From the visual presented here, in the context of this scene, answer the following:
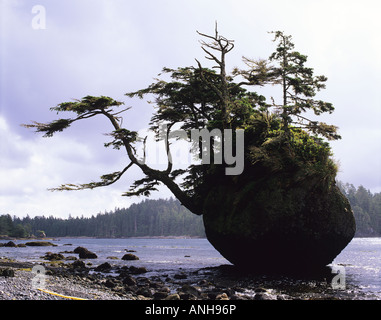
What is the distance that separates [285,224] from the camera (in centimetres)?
1534

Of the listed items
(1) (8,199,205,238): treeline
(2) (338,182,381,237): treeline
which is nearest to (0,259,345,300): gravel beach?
(2) (338,182,381,237): treeline

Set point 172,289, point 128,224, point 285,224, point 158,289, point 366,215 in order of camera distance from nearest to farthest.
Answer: point 158,289, point 172,289, point 285,224, point 366,215, point 128,224

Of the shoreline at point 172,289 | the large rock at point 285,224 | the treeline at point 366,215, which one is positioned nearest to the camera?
the shoreline at point 172,289

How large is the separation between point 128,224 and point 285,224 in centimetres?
15289

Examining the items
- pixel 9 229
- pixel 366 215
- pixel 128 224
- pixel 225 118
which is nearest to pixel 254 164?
pixel 225 118

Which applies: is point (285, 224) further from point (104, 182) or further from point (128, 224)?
point (128, 224)

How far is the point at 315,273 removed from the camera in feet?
54.6

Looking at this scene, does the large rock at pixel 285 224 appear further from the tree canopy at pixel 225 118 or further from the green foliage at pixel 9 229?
the green foliage at pixel 9 229

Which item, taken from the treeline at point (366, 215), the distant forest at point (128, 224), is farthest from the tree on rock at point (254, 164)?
the distant forest at point (128, 224)

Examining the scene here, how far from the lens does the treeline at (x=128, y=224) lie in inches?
6122

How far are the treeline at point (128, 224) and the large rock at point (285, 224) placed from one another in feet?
447

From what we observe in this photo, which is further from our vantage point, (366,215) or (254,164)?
(366,215)

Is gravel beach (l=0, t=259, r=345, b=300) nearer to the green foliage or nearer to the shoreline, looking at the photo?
the shoreline

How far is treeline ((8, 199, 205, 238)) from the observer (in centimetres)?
15550
